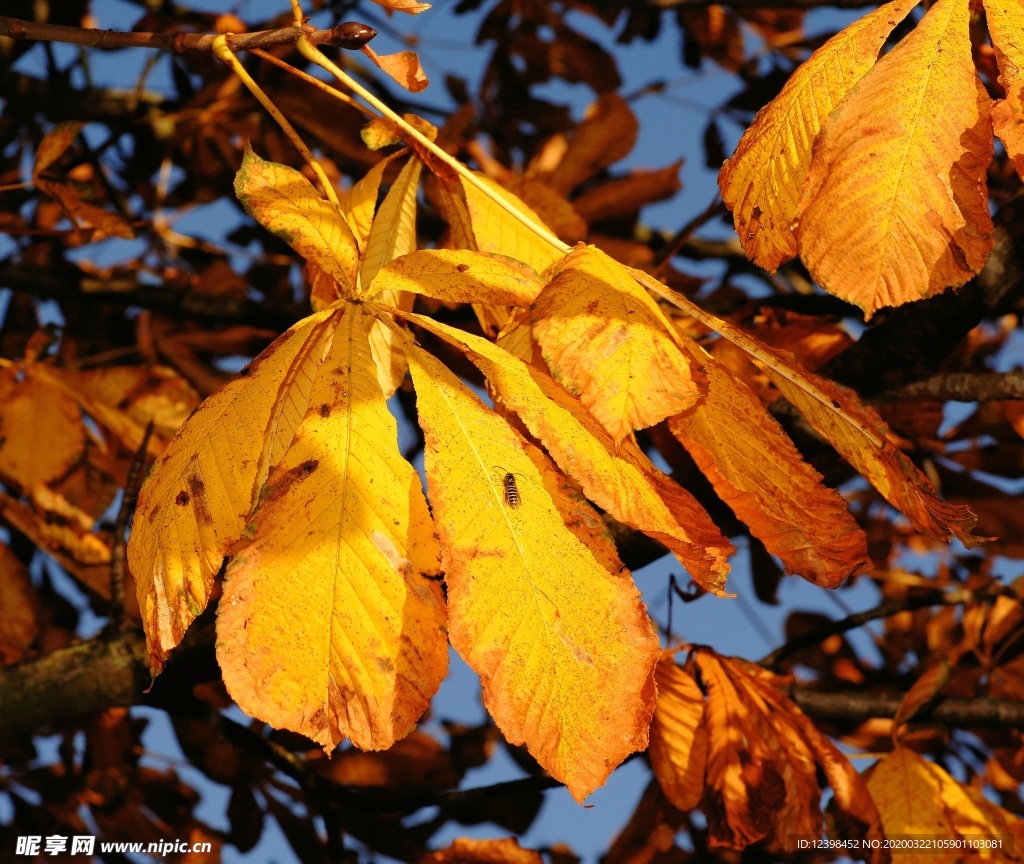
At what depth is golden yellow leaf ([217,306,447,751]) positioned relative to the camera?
46 centimetres

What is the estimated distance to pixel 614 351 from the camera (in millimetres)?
Result: 450

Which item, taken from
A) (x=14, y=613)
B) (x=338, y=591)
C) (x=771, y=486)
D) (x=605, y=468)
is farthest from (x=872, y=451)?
(x=14, y=613)

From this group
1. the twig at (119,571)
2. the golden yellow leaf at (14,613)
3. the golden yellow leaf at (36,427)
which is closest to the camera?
the twig at (119,571)

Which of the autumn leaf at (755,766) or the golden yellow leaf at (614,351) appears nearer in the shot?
the golden yellow leaf at (614,351)

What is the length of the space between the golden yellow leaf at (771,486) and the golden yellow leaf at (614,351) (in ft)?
0.29

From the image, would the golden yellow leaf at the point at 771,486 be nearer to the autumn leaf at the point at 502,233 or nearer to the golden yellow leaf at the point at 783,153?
the golden yellow leaf at the point at 783,153

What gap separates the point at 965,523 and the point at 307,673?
0.34 metres

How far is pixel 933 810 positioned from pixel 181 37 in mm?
951

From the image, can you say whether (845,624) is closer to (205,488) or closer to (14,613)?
(205,488)

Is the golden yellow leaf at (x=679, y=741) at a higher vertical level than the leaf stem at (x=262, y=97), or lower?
lower

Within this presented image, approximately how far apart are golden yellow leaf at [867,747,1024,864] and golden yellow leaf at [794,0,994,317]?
2.23 ft

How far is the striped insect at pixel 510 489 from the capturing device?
1.54ft

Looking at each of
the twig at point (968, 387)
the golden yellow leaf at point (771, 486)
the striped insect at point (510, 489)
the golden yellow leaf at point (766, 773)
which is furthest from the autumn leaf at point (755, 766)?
the striped insect at point (510, 489)

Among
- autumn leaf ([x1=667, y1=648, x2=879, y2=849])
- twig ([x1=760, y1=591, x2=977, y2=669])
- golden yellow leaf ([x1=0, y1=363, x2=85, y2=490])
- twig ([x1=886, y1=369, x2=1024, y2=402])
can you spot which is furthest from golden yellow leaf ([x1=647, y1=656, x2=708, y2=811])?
golden yellow leaf ([x1=0, y1=363, x2=85, y2=490])
